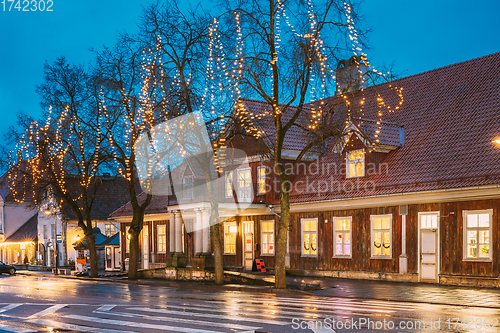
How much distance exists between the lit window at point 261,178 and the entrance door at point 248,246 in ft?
7.21

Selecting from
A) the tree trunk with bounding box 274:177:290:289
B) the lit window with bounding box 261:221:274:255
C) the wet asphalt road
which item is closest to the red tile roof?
the lit window with bounding box 261:221:274:255

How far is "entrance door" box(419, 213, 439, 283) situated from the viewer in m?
23.6

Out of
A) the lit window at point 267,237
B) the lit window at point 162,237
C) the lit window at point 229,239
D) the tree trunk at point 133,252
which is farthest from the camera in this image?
the lit window at point 162,237

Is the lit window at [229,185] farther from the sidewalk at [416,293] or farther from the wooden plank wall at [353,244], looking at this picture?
the sidewalk at [416,293]

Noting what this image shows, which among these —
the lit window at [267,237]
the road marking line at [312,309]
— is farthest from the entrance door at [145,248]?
the road marking line at [312,309]

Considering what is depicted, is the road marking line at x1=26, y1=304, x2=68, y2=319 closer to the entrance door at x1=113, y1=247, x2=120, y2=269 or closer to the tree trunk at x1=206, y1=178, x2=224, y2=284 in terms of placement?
the tree trunk at x1=206, y1=178, x2=224, y2=284

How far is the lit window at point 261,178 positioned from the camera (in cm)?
3334

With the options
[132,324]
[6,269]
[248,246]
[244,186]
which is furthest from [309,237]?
[6,269]

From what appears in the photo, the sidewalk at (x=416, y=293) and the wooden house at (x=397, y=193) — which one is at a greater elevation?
the wooden house at (x=397, y=193)

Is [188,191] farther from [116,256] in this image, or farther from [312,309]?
[312,309]

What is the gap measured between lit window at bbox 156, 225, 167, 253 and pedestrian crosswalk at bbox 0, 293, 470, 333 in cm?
2338

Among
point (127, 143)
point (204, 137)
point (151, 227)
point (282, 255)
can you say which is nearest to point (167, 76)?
point (204, 137)

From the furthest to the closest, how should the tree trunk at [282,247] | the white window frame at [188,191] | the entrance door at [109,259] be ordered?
the entrance door at [109,259]
the white window frame at [188,191]
the tree trunk at [282,247]

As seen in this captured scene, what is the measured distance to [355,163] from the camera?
28.0m
